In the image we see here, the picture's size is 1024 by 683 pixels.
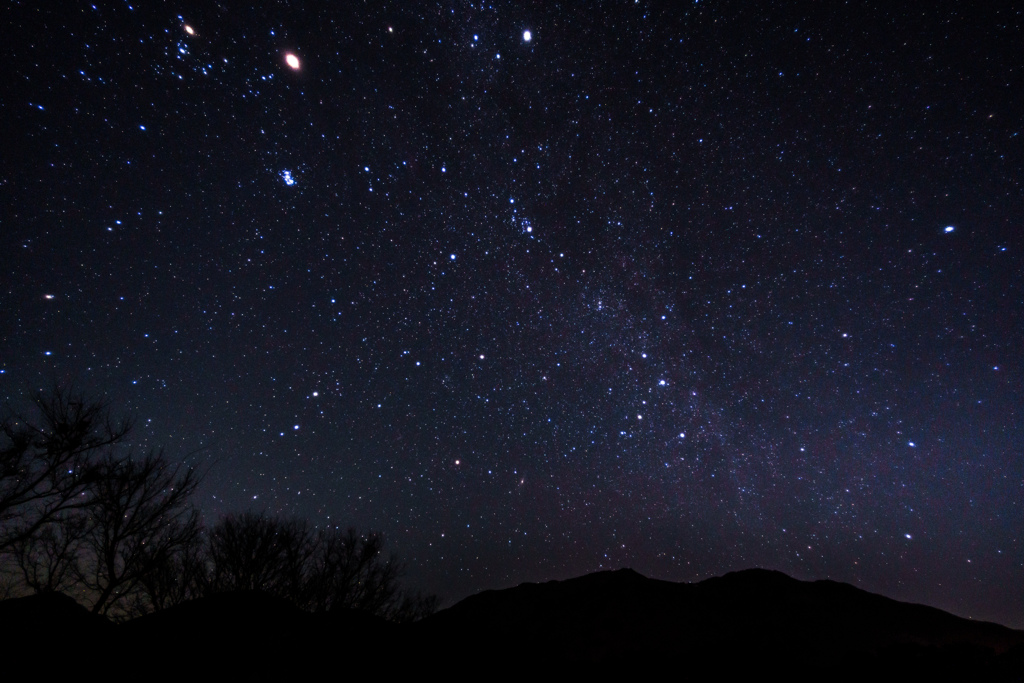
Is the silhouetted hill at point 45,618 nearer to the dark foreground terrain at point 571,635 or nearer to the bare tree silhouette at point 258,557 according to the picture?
the dark foreground terrain at point 571,635

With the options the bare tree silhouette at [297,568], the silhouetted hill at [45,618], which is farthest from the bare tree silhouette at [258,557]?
the silhouetted hill at [45,618]

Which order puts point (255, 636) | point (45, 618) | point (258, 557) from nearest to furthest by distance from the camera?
point (255, 636)
point (45, 618)
point (258, 557)

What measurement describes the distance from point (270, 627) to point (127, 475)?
27.6ft

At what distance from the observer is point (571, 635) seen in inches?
931

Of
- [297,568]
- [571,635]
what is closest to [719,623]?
[571,635]

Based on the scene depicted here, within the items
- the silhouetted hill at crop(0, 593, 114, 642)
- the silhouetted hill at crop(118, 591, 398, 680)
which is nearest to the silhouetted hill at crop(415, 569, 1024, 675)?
the silhouetted hill at crop(118, 591, 398, 680)

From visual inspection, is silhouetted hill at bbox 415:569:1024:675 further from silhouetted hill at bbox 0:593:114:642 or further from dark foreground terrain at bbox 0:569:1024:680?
silhouetted hill at bbox 0:593:114:642

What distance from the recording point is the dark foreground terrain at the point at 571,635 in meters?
7.71

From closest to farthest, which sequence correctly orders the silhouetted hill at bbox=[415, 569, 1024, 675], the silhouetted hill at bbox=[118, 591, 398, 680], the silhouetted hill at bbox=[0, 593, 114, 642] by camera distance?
1. the silhouetted hill at bbox=[118, 591, 398, 680]
2. the silhouetted hill at bbox=[0, 593, 114, 642]
3. the silhouetted hill at bbox=[415, 569, 1024, 675]

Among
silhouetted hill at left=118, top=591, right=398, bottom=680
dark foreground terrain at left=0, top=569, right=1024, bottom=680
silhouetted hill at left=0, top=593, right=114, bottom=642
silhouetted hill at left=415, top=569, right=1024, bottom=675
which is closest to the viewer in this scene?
silhouetted hill at left=118, top=591, right=398, bottom=680

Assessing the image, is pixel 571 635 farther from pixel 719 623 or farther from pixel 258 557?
pixel 258 557

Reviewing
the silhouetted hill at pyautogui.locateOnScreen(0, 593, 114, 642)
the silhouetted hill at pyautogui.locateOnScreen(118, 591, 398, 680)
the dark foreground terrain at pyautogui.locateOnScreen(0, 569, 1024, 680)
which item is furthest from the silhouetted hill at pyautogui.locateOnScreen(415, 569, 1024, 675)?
the silhouetted hill at pyautogui.locateOnScreen(0, 593, 114, 642)

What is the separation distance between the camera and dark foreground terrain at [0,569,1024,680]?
25.3 feet

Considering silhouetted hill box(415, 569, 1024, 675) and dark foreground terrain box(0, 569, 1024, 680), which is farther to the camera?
silhouetted hill box(415, 569, 1024, 675)
